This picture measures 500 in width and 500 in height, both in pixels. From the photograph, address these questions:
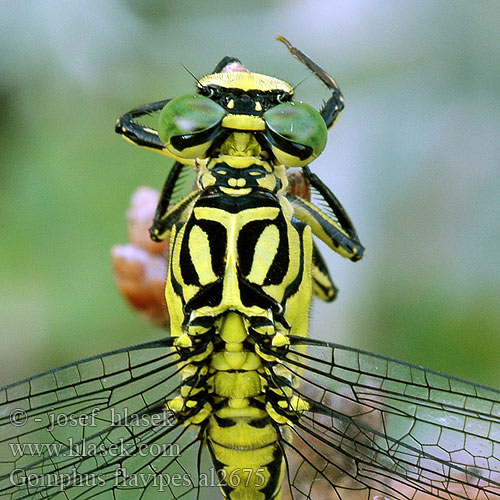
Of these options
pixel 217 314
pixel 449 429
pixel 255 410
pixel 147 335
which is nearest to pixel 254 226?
pixel 217 314

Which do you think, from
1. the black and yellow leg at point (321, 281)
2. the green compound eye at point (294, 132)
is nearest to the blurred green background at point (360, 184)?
the black and yellow leg at point (321, 281)

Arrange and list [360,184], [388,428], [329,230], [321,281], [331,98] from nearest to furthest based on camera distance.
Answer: [388,428]
[331,98]
[329,230]
[321,281]
[360,184]

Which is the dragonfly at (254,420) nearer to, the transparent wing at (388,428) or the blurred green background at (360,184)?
the transparent wing at (388,428)

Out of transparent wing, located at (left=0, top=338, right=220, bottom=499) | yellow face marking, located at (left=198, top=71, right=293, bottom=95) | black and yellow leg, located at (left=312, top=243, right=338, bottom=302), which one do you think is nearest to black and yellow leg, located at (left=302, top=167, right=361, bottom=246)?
black and yellow leg, located at (left=312, top=243, right=338, bottom=302)

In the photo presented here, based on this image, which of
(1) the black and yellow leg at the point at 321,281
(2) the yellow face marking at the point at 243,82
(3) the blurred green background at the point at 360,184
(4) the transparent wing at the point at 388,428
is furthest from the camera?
(3) the blurred green background at the point at 360,184

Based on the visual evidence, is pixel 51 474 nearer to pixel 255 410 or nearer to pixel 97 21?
pixel 255 410

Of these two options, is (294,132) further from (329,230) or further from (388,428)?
(388,428)

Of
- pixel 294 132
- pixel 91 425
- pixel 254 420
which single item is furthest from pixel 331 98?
pixel 91 425
